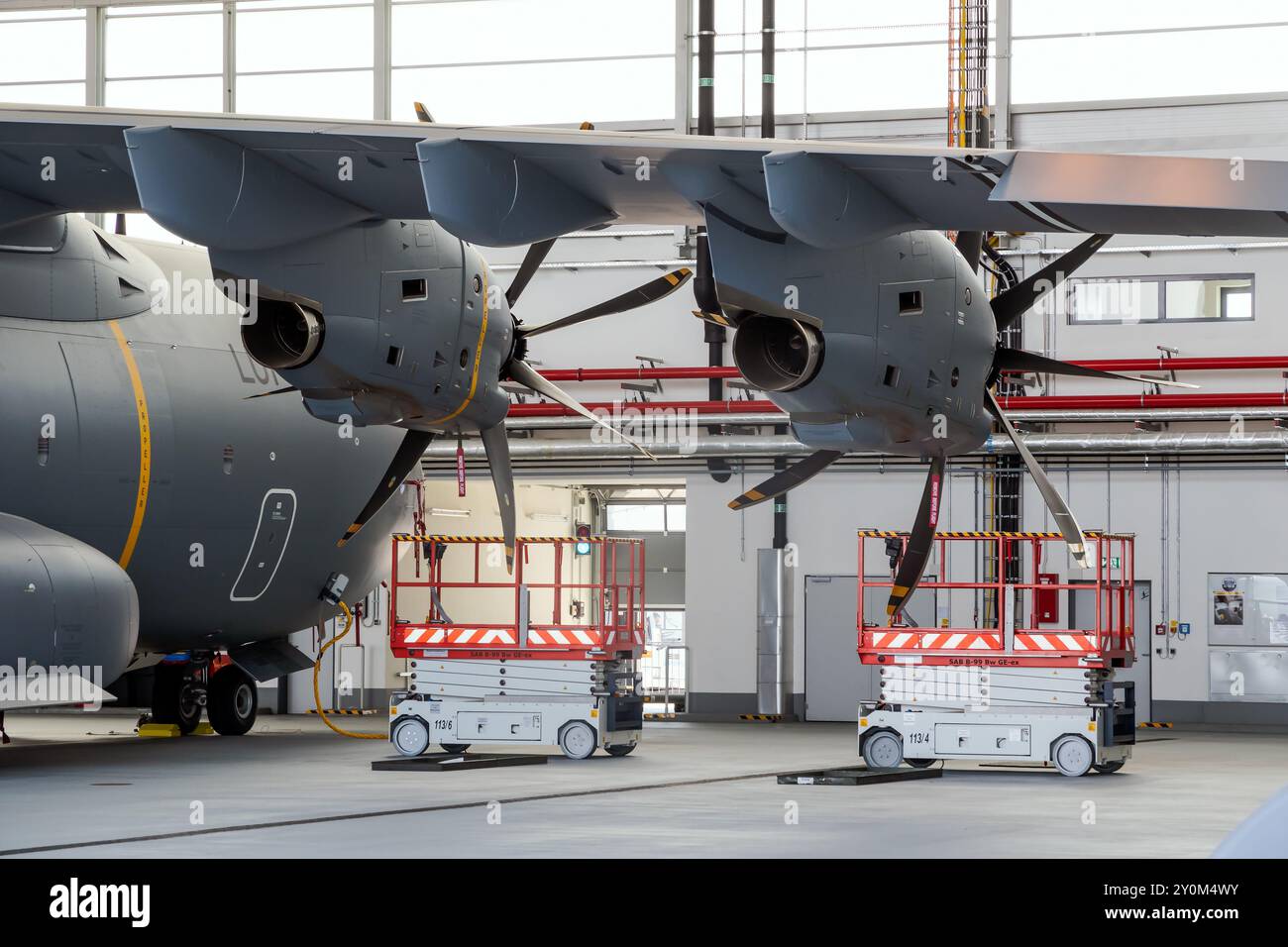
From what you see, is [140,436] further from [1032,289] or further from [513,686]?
[1032,289]

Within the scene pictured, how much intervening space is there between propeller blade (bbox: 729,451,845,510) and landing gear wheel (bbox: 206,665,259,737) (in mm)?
10393

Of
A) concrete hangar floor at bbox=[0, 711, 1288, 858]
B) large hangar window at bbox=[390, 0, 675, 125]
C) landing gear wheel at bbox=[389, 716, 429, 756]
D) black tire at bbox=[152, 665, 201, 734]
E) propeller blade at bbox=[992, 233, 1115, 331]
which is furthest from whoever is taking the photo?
large hangar window at bbox=[390, 0, 675, 125]

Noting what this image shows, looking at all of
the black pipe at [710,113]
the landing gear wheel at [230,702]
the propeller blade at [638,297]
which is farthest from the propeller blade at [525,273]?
the black pipe at [710,113]

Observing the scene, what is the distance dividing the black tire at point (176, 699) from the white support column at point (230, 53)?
12748 millimetres

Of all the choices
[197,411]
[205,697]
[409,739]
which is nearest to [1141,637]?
[409,739]

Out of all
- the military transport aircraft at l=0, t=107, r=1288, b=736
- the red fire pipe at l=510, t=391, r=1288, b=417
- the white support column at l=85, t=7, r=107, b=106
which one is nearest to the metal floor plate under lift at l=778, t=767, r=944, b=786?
the military transport aircraft at l=0, t=107, r=1288, b=736

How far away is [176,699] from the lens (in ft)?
73.7

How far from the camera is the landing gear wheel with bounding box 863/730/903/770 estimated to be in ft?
59.1

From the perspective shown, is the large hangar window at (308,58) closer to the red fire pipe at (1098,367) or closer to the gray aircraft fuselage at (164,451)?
the red fire pipe at (1098,367)

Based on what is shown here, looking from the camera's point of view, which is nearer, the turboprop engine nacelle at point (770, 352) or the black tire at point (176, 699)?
the turboprop engine nacelle at point (770, 352)

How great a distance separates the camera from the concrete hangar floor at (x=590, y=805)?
1102 centimetres

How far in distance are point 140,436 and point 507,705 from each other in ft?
18.3

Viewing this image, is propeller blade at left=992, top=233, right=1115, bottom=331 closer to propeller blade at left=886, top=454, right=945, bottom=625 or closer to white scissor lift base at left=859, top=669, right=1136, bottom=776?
propeller blade at left=886, top=454, right=945, bottom=625
